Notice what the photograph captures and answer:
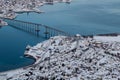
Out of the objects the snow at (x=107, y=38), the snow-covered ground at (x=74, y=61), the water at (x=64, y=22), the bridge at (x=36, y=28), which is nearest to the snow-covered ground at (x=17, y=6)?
the water at (x=64, y=22)

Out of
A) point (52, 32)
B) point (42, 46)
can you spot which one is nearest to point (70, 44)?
point (42, 46)

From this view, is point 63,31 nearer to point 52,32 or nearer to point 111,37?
point 52,32

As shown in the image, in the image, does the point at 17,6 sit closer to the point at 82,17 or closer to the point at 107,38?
the point at 82,17

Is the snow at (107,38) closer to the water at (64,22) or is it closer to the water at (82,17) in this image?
the water at (64,22)

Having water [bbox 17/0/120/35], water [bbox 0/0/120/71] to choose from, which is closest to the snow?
water [bbox 0/0/120/71]

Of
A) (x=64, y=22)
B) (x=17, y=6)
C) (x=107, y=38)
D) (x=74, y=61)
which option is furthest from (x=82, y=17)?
(x=74, y=61)

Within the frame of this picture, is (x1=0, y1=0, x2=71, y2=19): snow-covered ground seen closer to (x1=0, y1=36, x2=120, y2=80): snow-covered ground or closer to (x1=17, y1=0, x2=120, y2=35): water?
(x1=17, y1=0, x2=120, y2=35): water
